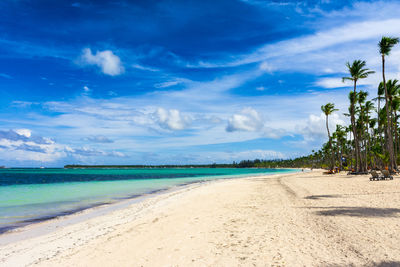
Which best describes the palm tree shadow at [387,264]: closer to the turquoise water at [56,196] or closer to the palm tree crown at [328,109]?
the turquoise water at [56,196]

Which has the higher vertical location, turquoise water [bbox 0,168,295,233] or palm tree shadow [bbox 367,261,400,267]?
palm tree shadow [bbox 367,261,400,267]

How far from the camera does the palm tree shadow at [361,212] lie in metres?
9.03

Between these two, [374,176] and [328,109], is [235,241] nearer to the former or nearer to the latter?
[374,176]

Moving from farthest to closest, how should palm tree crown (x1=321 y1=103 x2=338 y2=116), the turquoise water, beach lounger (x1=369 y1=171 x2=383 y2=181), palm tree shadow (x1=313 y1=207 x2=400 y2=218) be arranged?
palm tree crown (x1=321 y1=103 x2=338 y2=116)
beach lounger (x1=369 y1=171 x2=383 y2=181)
the turquoise water
palm tree shadow (x1=313 y1=207 x2=400 y2=218)

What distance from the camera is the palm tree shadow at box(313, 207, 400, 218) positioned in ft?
29.6

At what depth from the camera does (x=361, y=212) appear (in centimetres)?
965

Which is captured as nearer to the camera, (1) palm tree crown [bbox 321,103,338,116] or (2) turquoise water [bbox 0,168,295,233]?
(2) turquoise water [bbox 0,168,295,233]

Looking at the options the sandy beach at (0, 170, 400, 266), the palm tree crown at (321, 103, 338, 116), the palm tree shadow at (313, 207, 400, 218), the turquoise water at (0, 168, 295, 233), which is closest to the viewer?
the sandy beach at (0, 170, 400, 266)

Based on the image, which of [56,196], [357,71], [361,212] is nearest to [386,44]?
[357,71]

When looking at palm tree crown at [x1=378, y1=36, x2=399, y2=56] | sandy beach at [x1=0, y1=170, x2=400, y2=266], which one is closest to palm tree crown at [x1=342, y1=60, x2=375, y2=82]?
palm tree crown at [x1=378, y1=36, x2=399, y2=56]

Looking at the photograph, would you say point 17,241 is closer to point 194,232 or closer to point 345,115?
point 194,232

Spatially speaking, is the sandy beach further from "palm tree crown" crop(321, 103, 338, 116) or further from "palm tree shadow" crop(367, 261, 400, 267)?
"palm tree crown" crop(321, 103, 338, 116)

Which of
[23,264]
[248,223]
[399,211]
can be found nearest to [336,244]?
[248,223]

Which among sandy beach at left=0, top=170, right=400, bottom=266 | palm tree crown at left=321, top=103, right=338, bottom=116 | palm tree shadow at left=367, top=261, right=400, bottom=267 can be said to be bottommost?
sandy beach at left=0, top=170, right=400, bottom=266
